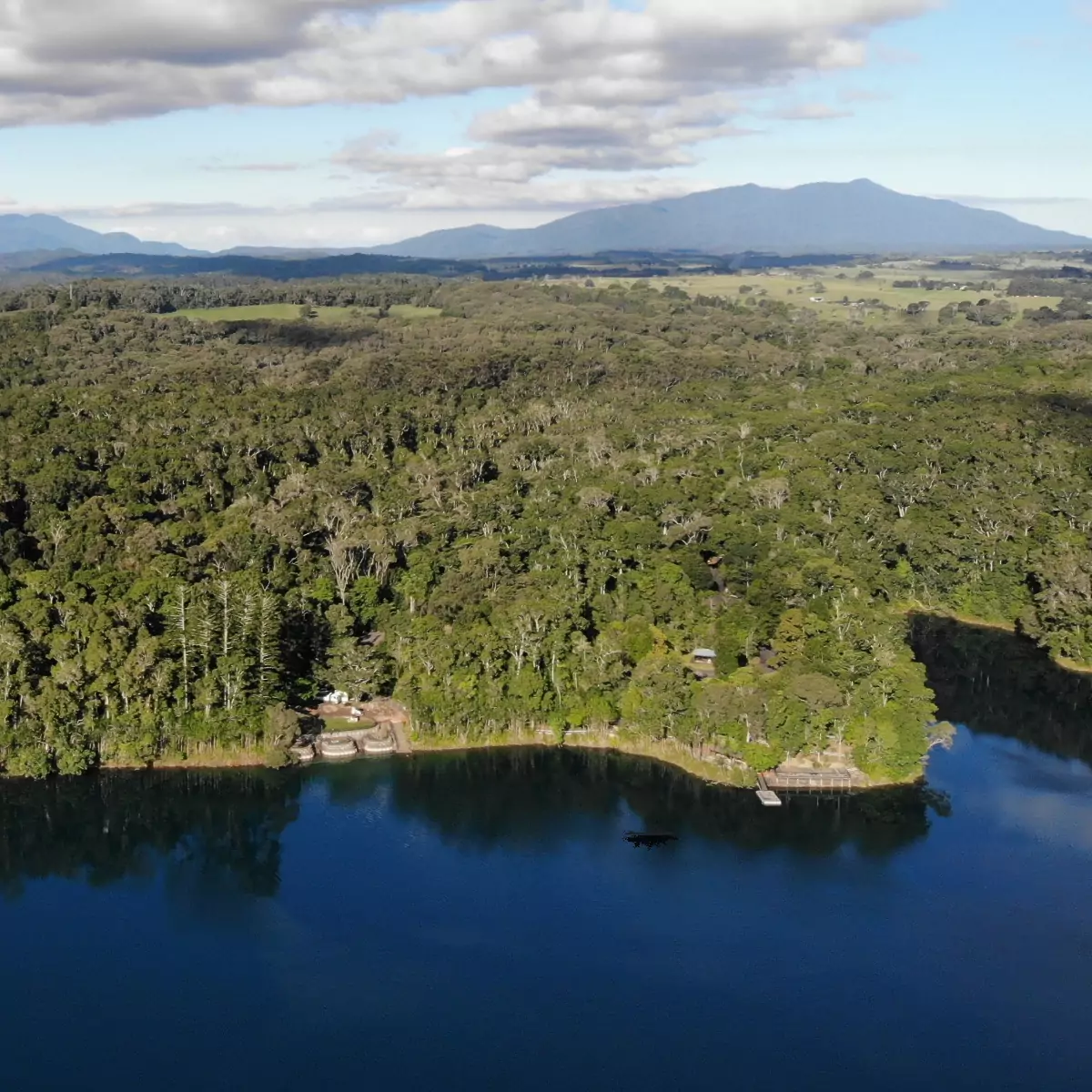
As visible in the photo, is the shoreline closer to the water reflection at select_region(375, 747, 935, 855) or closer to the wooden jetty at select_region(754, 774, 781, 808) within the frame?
the water reflection at select_region(375, 747, 935, 855)

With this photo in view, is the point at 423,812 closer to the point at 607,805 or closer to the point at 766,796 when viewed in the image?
the point at 607,805

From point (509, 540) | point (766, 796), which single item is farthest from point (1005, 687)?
point (509, 540)

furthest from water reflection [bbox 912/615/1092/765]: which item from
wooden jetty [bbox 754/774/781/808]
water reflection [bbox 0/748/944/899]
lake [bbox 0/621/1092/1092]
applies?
wooden jetty [bbox 754/774/781/808]

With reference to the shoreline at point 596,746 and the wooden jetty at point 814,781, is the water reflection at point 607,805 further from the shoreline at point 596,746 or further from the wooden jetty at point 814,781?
the wooden jetty at point 814,781

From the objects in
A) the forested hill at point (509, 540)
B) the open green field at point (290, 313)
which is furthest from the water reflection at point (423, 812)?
the open green field at point (290, 313)

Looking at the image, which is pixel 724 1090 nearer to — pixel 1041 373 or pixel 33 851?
pixel 33 851
